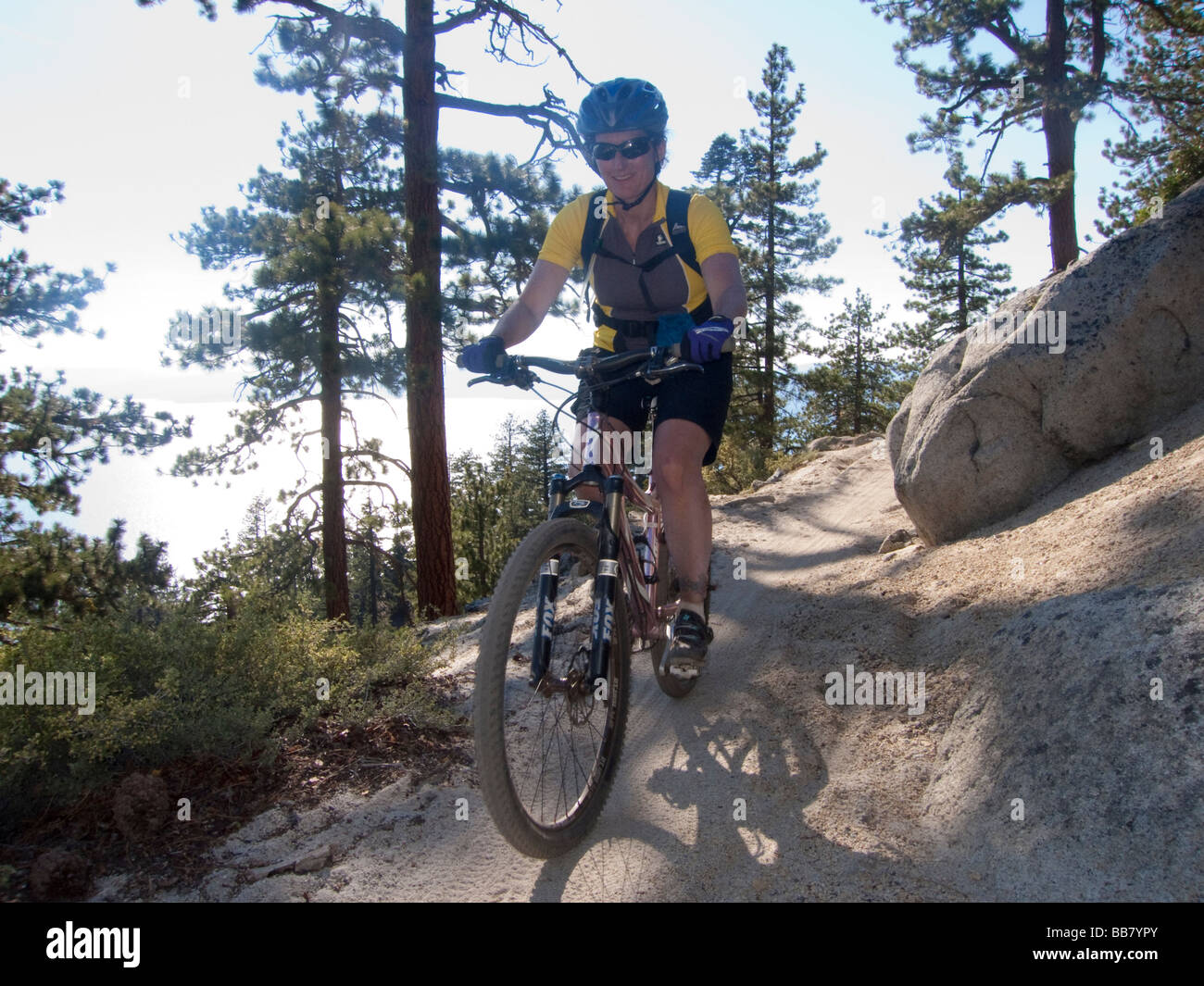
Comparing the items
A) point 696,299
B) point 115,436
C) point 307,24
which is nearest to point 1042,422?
point 696,299

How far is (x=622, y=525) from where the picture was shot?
10.2 feet

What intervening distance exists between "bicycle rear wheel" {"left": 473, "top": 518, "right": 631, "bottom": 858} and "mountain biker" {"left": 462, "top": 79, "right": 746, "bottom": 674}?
550 mm

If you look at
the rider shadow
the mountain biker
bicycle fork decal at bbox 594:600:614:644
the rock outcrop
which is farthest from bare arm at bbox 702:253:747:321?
the rock outcrop

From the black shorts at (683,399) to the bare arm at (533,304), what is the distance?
0.49 meters

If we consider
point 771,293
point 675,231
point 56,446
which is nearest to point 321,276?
point 56,446

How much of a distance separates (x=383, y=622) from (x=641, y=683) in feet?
5.47

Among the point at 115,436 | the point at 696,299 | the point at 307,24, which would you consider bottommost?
the point at 696,299

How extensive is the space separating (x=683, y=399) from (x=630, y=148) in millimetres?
1159

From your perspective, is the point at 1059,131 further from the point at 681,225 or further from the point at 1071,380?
the point at 681,225

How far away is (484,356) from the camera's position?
3045 mm

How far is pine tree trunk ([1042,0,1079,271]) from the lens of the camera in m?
15.0
